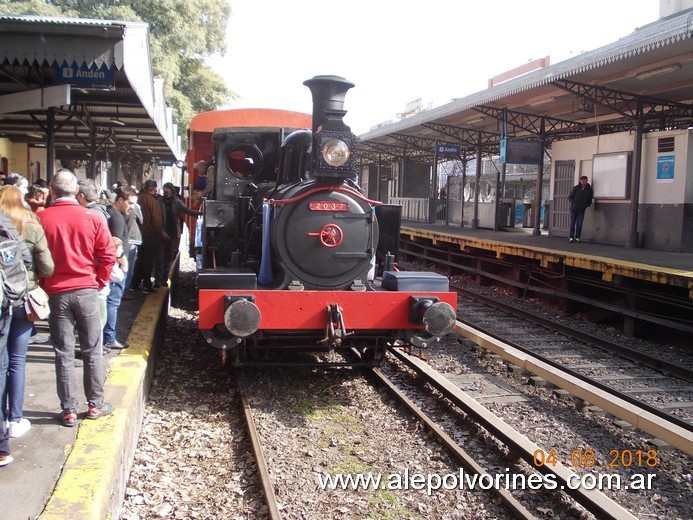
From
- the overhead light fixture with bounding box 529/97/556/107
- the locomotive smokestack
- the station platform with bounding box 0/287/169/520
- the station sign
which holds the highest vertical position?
the overhead light fixture with bounding box 529/97/556/107

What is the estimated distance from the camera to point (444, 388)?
17.3ft

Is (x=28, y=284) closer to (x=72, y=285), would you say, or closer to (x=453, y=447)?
(x=72, y=285)

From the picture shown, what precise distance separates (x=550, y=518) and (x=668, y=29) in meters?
7.05

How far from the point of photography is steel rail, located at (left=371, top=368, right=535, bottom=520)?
348cm

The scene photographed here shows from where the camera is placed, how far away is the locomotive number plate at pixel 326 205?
201 inches

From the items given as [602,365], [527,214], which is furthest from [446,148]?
[602,365]

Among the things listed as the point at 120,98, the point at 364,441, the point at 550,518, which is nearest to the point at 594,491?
the point at 550,518

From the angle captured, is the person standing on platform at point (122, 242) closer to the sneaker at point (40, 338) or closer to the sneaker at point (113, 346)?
the sneaker at point (113, 346)

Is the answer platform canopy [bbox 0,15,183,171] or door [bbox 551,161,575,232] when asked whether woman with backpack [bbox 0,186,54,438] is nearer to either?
platform canopy [bbox 0,15,183,171]

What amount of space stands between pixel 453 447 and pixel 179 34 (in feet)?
77.9

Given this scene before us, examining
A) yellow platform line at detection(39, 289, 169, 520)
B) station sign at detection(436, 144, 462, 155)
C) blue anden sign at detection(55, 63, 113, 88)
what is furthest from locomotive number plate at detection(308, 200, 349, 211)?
station sign at detection(436, 144, 462, 155)

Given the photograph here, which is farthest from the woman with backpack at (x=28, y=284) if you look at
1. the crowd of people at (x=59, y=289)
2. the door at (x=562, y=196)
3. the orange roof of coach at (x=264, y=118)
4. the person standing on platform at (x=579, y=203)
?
the door at (x=562, y=196)

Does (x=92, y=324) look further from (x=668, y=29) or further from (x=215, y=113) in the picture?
(x=668, y=29)

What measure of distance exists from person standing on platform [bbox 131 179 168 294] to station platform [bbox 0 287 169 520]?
8.89 ft
